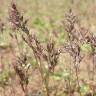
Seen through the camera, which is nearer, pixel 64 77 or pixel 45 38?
pixel 64 77

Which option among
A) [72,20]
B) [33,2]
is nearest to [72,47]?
[72,20]

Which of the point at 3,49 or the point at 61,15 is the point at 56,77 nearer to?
the point at 3,49

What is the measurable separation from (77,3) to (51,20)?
1336 mm

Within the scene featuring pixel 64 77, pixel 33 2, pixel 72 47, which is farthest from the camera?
pixel 33 2

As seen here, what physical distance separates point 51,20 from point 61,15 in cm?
45

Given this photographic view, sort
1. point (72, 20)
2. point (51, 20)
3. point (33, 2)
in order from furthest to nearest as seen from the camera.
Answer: point (33, 2) < point (51, 20) < point (72, 20)

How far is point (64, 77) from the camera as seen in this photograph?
606 cm

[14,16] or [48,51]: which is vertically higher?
[14,16]

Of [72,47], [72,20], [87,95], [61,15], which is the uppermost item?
[61,15]

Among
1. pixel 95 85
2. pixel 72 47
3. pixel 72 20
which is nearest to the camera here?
pixel 72 47

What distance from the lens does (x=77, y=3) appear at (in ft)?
36.4

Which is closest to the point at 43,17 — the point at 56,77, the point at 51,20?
the point at 51,20

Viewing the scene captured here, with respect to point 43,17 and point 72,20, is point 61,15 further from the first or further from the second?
point 72,20

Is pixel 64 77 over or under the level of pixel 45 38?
under
